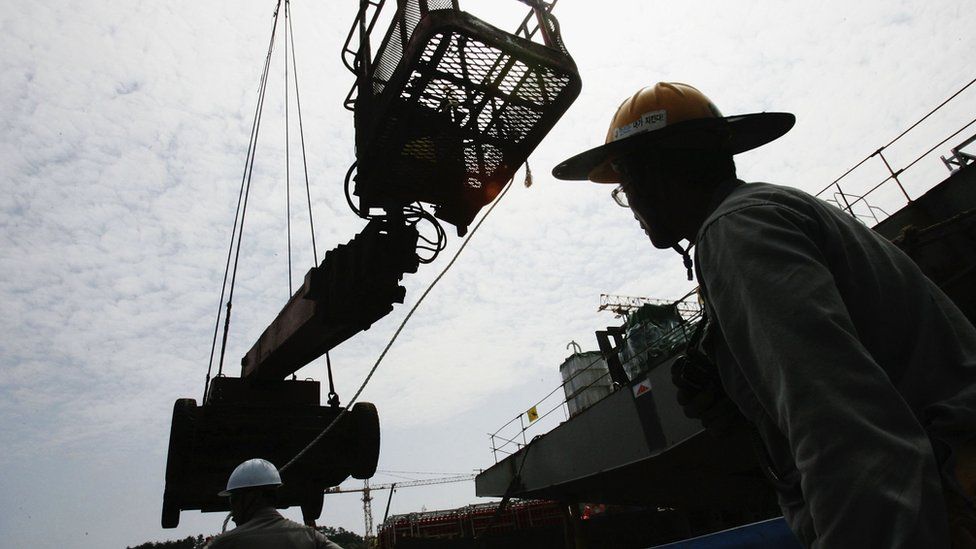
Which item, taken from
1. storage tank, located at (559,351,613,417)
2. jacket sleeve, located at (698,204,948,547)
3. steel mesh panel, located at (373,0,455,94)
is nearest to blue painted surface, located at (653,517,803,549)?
jacket sleeve, located at (698,204,948,547)

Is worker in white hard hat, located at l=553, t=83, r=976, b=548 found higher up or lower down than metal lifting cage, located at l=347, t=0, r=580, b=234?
lower down

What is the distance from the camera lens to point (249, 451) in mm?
4332

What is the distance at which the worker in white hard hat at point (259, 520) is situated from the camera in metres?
3.35

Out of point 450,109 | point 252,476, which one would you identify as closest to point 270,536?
point 252,476

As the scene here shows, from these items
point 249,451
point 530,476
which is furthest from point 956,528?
point 530,476

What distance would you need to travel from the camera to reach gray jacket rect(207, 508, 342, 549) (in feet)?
10.9

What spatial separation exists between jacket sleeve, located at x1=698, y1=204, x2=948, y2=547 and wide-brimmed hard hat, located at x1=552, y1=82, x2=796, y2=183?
573mm

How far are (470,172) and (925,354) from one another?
3018mm

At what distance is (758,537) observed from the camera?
4.03 meters

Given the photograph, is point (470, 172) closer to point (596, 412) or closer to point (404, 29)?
point (404, 29)

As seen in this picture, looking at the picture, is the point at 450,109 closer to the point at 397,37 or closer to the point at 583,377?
the point at 397,37

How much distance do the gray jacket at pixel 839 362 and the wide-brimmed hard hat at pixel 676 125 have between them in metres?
0.40

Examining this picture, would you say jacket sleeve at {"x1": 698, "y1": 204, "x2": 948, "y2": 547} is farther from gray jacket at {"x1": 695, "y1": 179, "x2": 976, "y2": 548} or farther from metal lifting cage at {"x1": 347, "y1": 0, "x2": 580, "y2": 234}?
metal lifting cage at {"x1": 347, "y1": 0, "x2": 580, "y2": 234}

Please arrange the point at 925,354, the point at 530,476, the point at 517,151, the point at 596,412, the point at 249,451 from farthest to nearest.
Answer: the point at 530,476, the point at 596,412, the point at 249,451, the point at 517,151, the point at 925,354
